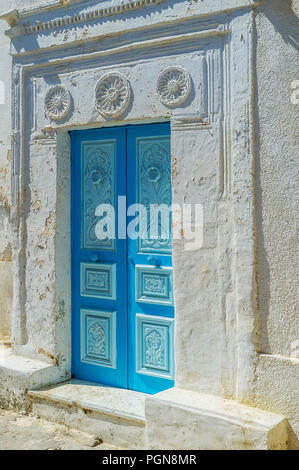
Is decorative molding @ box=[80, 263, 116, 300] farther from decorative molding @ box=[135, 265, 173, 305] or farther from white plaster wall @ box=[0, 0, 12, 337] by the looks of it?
white plaster wall @ box=[0, 0, 12, 337]

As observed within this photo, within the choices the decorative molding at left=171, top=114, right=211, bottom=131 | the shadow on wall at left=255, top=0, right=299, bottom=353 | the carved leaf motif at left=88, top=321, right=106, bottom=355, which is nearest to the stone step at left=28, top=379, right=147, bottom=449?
the carved leaf motif at left=88, top=321, right=106, bottom=355

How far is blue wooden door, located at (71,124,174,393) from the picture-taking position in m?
3.73

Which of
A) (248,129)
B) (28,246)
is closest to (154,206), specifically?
(248,129)

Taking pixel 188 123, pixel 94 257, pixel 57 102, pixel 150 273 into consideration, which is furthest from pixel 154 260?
pixel 57 102

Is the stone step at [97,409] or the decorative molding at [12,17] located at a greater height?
the decorative molding at [12,17]

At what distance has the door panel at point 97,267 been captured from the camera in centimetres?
393

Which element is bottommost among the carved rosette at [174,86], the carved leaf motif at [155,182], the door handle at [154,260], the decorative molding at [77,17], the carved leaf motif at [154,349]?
the carved leaf motif at [154,349]

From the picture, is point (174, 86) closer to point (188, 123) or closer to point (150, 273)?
point (188, 123)

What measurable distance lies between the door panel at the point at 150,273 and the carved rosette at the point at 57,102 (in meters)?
0.55

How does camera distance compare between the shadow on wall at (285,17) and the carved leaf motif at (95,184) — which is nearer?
the shadow on wall at (285,17)

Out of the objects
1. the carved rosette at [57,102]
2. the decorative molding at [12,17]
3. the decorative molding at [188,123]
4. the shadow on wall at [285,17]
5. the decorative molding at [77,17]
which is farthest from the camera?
the decorative molding at [12,17]

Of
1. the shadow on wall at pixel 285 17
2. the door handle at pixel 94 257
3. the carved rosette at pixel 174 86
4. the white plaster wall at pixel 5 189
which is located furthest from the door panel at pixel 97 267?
the shadow on wall at pixel 285 17

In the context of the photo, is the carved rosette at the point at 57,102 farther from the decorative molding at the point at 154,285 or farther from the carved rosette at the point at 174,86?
the decorative molding at the point at 154,285

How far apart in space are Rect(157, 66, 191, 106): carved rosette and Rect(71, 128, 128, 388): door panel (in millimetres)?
507
